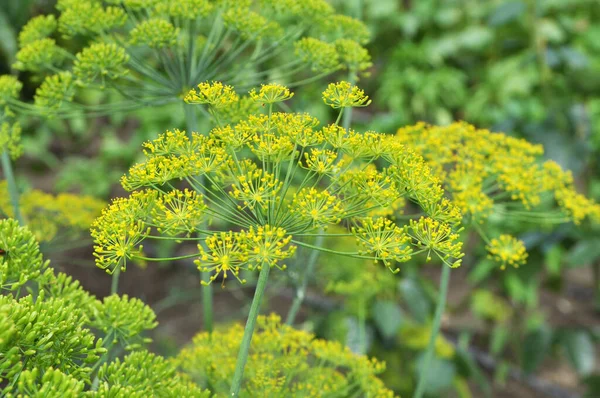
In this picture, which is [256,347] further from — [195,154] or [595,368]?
[595,368]

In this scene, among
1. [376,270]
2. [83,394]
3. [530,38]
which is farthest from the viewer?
[530,38]

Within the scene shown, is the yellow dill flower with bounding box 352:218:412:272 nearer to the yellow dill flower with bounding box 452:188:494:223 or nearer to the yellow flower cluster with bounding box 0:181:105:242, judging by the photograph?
the yellow dill flower with bounding box 452:188:494:223

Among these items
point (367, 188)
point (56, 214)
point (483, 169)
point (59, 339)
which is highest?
point (483, 169)

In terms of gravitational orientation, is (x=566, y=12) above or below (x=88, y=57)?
above

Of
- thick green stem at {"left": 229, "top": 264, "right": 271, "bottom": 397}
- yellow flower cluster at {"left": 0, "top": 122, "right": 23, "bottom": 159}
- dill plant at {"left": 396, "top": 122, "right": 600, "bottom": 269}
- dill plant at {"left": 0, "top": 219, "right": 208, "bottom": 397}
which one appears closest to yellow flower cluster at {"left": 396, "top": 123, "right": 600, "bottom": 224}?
dill plant at {"left": 396, "top": 122, "right": 600, "bottom": 269}

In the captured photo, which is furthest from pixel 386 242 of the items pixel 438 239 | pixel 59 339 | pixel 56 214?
pixel 56 214

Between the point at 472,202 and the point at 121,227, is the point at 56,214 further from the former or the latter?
the point at 472,202

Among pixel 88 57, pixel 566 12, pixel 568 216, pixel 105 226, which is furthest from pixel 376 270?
pixel 566 12
